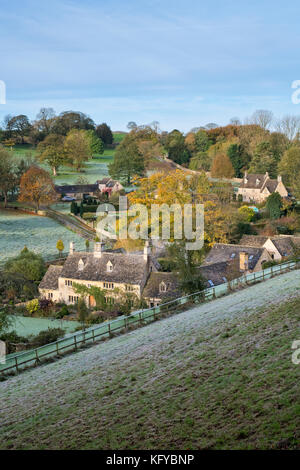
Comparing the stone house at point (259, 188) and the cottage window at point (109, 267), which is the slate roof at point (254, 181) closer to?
the stone house at point (259, 188)

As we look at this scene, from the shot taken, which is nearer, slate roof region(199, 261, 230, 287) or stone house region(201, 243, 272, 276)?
slate roof region(199, 261, 230, 287)

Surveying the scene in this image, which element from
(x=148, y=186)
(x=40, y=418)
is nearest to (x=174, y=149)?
(x=148, y=186)

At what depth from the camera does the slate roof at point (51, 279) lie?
41.0 meters

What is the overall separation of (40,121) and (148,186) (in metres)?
81.0

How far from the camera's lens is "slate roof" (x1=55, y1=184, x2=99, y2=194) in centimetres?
8600

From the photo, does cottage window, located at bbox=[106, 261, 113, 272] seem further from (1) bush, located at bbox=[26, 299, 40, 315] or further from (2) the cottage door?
(1) bush, located at bbox=[26, 299, 40, 315]

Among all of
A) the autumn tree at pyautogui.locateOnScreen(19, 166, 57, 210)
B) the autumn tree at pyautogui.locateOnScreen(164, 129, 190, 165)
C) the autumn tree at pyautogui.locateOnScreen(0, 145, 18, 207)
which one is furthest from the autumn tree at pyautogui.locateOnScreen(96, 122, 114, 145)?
the autumn tree at pyautogui.locateOnScreen(19, 166, 57, 210)

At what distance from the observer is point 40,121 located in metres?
128

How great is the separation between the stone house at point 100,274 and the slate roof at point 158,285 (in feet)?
1.56

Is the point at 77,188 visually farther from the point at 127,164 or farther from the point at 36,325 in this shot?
the point at 36,325

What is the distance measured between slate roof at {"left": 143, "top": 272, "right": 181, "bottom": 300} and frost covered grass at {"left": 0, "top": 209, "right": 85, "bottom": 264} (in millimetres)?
19619

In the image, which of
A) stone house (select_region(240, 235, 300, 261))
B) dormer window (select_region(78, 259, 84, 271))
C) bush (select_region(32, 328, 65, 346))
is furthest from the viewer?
stone house (select_region(240, 235, 300, 261))

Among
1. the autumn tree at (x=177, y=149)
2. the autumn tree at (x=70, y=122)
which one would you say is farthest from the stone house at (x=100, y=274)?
the autumn tree at (x=70, y=122)

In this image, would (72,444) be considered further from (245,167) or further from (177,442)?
(245,167)
